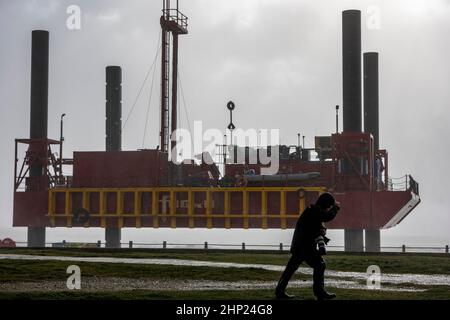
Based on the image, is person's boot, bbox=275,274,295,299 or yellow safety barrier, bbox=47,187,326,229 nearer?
person's boot, bbox=275,274,295,299

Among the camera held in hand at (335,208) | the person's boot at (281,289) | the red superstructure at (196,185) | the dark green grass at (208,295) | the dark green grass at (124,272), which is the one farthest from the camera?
the red superstructure at (196,185)

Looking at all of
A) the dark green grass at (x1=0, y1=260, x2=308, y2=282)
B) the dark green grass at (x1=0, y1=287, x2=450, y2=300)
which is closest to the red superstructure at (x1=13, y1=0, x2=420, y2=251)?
the dark green grass at (x1=0, y1=260, x2=308, y2=282)

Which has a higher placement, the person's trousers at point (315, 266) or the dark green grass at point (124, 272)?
the person's trousers at point (315, 266)

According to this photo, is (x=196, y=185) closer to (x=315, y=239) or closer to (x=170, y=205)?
(x=170, y=205)

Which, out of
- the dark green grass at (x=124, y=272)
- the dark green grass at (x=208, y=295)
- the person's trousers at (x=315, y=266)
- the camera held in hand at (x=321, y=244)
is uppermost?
the camera held in hand at (x=321, y=244)

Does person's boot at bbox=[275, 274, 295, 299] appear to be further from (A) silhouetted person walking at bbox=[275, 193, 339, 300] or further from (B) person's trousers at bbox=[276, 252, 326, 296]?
(A) silhouetted person walking at bbox=[275, 193, 339, 300]

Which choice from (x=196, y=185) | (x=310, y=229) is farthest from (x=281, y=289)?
(x=196, y=185)

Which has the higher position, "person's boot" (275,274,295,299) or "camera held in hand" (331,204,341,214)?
"camera held in hand" (331,204,341,214)

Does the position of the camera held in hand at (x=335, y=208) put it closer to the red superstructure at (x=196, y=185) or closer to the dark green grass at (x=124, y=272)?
the dark green grass at (x=124, y=272)

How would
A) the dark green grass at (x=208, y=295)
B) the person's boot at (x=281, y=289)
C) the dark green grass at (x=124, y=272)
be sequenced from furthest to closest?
the dark green grass at (x=124, y=272)
the dark green grass at (x=208, y=295)
the person's boot at (x=281, y=289)

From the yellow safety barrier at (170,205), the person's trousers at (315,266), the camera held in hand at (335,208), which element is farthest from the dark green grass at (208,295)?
the yellow safety barrier at (170,205)

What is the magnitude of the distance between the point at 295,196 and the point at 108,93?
20.4 meters
